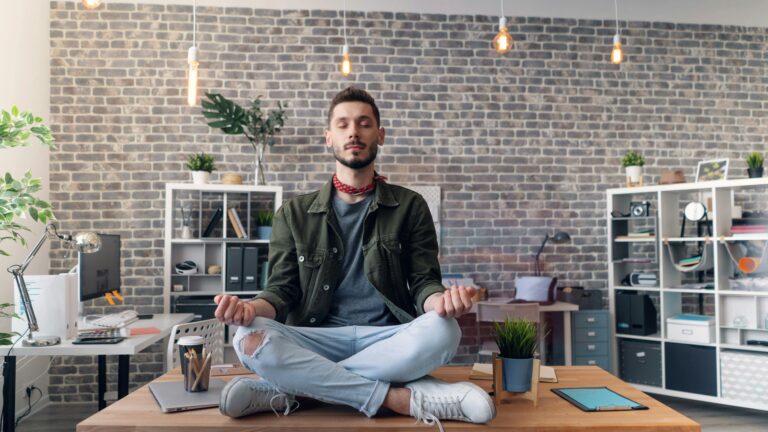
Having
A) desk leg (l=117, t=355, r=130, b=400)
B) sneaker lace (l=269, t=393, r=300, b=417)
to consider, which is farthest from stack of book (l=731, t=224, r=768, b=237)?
desk leg (l=117, t=355, r=130, b=400)

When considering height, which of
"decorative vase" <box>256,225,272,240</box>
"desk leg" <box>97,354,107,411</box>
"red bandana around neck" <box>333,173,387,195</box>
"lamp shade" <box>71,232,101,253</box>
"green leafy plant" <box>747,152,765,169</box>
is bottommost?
"desk leg" <box>97,354,107,411</box>

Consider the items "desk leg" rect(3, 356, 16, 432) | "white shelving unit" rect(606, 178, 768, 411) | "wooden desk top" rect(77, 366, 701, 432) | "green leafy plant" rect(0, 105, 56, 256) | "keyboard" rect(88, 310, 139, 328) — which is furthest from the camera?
"white shelving unit" rect(606, 178, 768, 411)

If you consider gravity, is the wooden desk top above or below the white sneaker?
below

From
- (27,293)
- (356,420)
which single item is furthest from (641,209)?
(27,293)

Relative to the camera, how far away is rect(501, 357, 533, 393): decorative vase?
179 cm

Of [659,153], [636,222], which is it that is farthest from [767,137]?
[636,222]

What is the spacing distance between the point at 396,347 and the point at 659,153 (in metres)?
4.47

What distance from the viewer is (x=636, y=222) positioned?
17.3 feet

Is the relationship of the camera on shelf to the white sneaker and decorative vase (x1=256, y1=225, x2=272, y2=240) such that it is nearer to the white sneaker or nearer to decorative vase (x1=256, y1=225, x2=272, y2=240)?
decorative vase (x1=256, y1=225, x2=272, y2=240)

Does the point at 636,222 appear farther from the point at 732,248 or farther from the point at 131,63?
the point at 131,63

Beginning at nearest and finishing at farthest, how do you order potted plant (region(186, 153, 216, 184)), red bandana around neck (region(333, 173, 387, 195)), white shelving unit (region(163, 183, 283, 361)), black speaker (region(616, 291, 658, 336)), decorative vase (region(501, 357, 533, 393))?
1. decorative vase (region(501, 357, 533, 393))
2. red bandana around neck (region(333, 173, 387, 195))
3. white shelving unit (region(163, 183, 283, 361))
4. potted plant (region(186, 153, 216, 184))
5. black speaker (region(616, 291, 658, 336))

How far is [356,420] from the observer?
1.62m

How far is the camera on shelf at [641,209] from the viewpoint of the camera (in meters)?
4.65

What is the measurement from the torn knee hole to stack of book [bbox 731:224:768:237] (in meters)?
3.82
